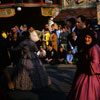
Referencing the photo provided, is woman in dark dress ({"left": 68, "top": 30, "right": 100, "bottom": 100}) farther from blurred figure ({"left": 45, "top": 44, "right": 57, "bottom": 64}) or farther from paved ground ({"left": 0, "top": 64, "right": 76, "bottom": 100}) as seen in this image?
blurred figure ({"left": 45, "top": 44, "right": 57, "bottom": 64})

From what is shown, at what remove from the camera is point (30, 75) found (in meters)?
7.92

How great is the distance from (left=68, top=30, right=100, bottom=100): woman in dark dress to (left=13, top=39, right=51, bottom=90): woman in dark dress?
3.08 meters

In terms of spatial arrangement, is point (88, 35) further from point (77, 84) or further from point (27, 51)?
point (27, 51)

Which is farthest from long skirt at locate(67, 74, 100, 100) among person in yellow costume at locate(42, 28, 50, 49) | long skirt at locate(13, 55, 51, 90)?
person in yellow costume at locate(42, 28, 50, 49)

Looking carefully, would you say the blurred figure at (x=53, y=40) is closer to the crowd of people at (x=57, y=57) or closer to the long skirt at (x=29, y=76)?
the crowd of people at (x=57, y=57)

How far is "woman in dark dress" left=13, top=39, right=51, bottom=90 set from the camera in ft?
25.7

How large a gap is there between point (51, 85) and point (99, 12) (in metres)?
13.1

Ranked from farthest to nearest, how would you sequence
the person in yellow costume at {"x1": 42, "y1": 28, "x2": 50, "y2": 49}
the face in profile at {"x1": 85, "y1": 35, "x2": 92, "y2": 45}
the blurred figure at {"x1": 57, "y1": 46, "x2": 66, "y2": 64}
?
the person in yellow costume at {"x1": 42, "y1": 28, "x2": 50, "y2": 49} < the blurred figure at {"x1": 57, "y1": 46, "x2": 66, "y2": 64} < the face in profile at {"x1": 85, "y1": 35, "x2": 92, "y2": 45}

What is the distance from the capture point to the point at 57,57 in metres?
14.0

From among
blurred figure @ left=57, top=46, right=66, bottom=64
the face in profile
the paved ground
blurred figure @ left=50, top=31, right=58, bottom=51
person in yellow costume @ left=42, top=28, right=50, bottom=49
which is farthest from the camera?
person in yellow costume @ left=42, top=28, right=50, bottom=49

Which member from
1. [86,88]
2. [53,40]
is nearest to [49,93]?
[86,88]

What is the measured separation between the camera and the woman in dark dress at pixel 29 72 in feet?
25.7

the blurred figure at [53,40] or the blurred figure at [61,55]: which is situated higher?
the blurred figure at [53,40]

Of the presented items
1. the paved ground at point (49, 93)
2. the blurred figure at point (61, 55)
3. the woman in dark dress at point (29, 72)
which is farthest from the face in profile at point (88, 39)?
the blurred figure at point (61, 55)
